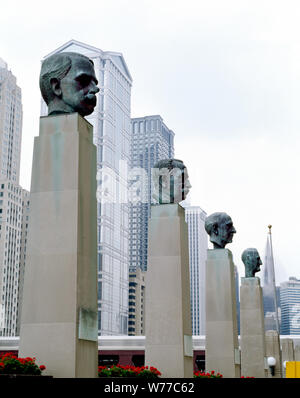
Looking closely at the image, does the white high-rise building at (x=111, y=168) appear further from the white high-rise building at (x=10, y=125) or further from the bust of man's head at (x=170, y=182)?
the bust of man's head at (x=170, y=182)

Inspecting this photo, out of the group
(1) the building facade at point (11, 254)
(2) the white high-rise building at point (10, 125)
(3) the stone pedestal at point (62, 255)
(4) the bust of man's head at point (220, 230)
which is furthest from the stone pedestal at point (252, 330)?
(2) the white high-rise building at point (10, 125)

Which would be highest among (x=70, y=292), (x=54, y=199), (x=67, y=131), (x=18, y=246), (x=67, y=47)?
(x=67, y=47)

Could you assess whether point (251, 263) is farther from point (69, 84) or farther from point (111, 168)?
point (111, 168)

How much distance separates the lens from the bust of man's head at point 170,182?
19.2m

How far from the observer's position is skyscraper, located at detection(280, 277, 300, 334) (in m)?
58.9

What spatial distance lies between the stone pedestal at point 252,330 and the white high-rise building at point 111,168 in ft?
236

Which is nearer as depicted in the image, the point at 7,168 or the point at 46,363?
the point at 46,363

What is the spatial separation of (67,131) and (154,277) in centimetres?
749

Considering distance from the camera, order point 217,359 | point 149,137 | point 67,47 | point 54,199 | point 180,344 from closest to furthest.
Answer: point 54,199, point 180,344, point 217,359, point 149,137, point 67,47

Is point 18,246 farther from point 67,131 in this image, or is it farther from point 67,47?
point 67,131

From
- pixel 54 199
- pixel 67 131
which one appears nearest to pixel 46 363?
pixel 54 199

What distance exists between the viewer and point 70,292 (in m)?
11.5

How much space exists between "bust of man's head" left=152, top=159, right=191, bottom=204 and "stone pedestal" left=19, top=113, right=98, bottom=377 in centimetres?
677
